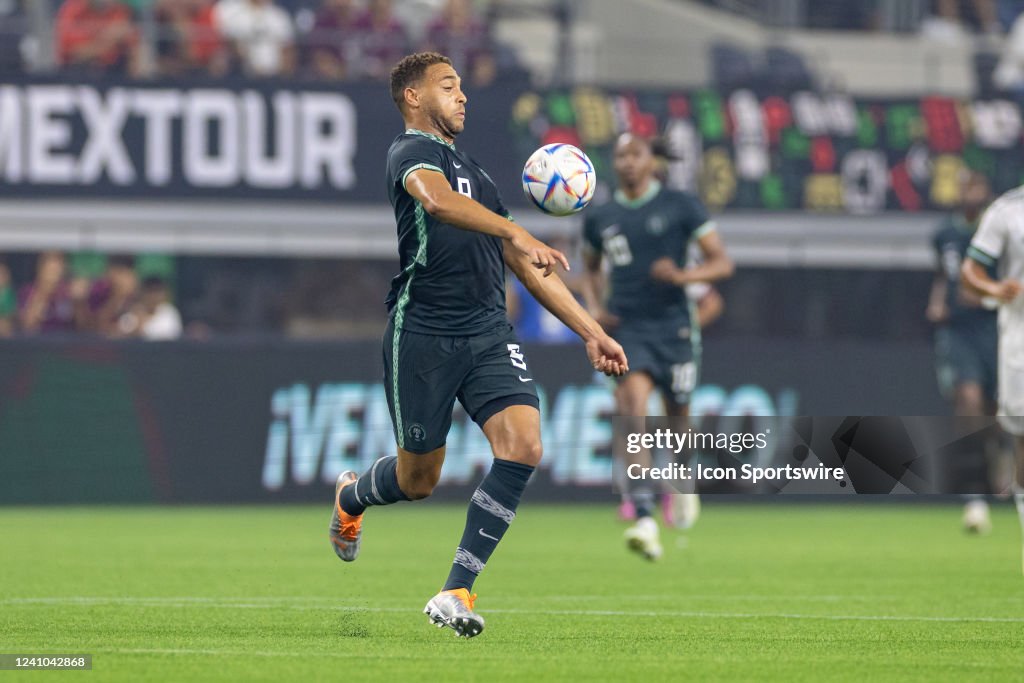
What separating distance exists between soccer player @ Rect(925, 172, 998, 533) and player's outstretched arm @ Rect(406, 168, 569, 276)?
9070 millimetres

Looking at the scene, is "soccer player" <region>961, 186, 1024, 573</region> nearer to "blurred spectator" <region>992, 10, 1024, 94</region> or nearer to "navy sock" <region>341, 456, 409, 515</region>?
"navy sock" <region>341, 456, 409, 515</region>

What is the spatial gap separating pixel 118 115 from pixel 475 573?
1337cm

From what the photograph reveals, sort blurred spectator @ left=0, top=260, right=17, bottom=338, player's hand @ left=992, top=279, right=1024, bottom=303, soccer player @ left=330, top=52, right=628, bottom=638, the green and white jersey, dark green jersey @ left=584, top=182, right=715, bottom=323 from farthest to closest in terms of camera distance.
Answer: blurred spectator @ left=0, top=260, right=17, bottom=338 < dark green jersey @ left=584, top=182, right=715, bottom=323 < the green and white jersey < player's hand @ left=992, top=279, right=1024, bottom=303 < soccer player @ left=330, top=52, right=628, bottom=638

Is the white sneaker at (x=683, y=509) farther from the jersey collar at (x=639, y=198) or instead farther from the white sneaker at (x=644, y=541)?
the jersey collar at (x=639, y=198)

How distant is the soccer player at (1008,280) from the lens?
34.4 feet

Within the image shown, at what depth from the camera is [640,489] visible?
39.8ft

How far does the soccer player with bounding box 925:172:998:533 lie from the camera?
16078 mm

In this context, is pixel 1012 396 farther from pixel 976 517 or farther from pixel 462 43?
pixel 462 43

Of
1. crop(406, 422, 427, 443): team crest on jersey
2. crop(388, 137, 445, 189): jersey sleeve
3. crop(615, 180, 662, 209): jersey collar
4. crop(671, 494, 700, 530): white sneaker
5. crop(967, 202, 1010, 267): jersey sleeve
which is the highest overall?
crop(388, 137, 445, 189): jersey sleeve

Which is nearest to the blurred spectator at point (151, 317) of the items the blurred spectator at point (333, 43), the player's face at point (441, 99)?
the blurred spectator at point (333, 43)

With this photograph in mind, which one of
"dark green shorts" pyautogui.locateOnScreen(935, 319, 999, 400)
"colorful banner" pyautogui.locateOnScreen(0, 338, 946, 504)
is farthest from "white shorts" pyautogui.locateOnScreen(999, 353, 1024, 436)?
"colorful banner" pyautogui.locateOnScreen(0, 338, 946, 504)

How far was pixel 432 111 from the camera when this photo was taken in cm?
806

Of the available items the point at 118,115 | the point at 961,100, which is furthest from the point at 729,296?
the point at 118,115

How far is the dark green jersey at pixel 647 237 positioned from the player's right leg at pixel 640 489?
48 cm
